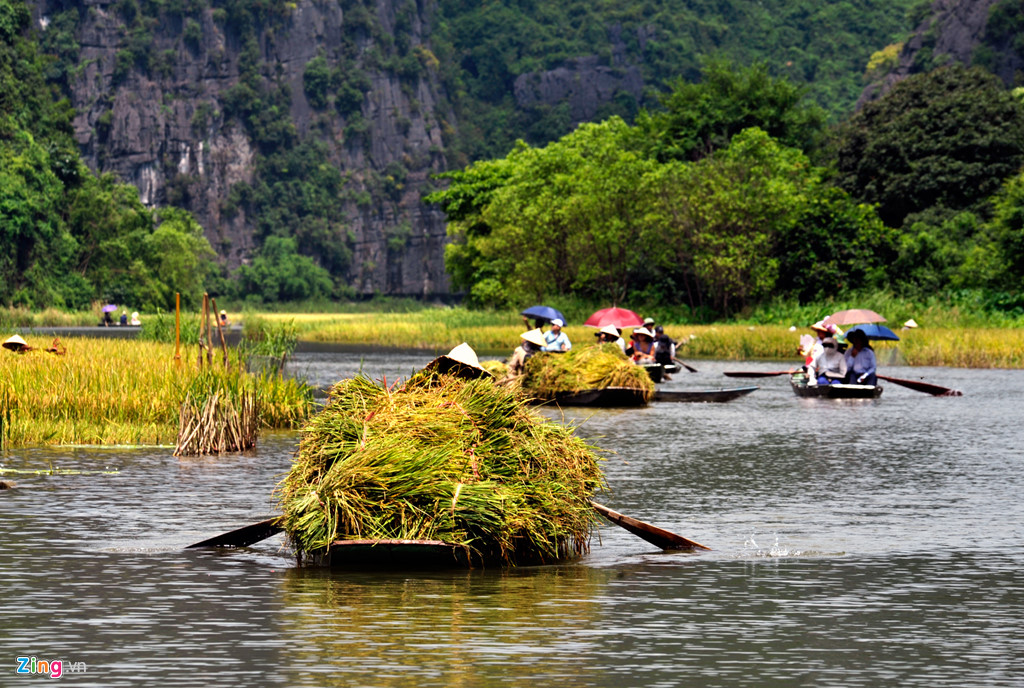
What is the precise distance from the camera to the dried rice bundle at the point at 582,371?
33.0 meters

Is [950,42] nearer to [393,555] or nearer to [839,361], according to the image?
[839,361]

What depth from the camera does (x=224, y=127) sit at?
618 feet

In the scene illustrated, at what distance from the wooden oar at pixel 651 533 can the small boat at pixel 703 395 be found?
66.6 ft

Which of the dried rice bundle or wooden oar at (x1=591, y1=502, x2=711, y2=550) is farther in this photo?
the dried rice bundle

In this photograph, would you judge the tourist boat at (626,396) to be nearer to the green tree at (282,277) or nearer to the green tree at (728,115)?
the green tree at (728,115)

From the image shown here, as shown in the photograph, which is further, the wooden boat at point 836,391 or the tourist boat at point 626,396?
the wooden boat at point 836,391

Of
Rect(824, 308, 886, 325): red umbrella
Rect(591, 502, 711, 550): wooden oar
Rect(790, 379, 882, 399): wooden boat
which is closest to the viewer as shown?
Rect(591, 502, 711, 550): wooden oar

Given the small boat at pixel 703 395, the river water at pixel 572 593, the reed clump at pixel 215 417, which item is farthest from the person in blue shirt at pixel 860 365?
the reed clump at pixel 215 417

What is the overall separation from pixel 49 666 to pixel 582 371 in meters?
24.4

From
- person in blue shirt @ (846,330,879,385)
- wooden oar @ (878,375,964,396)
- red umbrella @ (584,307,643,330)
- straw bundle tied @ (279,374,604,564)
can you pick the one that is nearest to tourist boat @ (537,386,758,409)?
person in blue shirt @ (846,330,879,385)

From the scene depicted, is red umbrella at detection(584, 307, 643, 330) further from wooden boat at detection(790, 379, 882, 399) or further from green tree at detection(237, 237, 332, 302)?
green tree at detection(237, 237, 332, 302)

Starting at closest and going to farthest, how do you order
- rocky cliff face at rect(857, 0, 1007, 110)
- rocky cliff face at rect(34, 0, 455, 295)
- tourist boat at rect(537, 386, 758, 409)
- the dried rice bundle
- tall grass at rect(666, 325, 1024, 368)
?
the dried rice bundle < tourist boat at rect(537, 386, 758, 409) < tall grass at rect(666, 325, 1024, 368) < rocky cliff face at rect(857, 0, 1007, 110) < rocky cliff face at rect(34, 0, 455, 295)

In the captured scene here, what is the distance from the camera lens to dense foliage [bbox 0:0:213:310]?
110375 mm

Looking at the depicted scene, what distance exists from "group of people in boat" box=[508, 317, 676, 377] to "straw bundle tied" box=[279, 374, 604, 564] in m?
12.6
